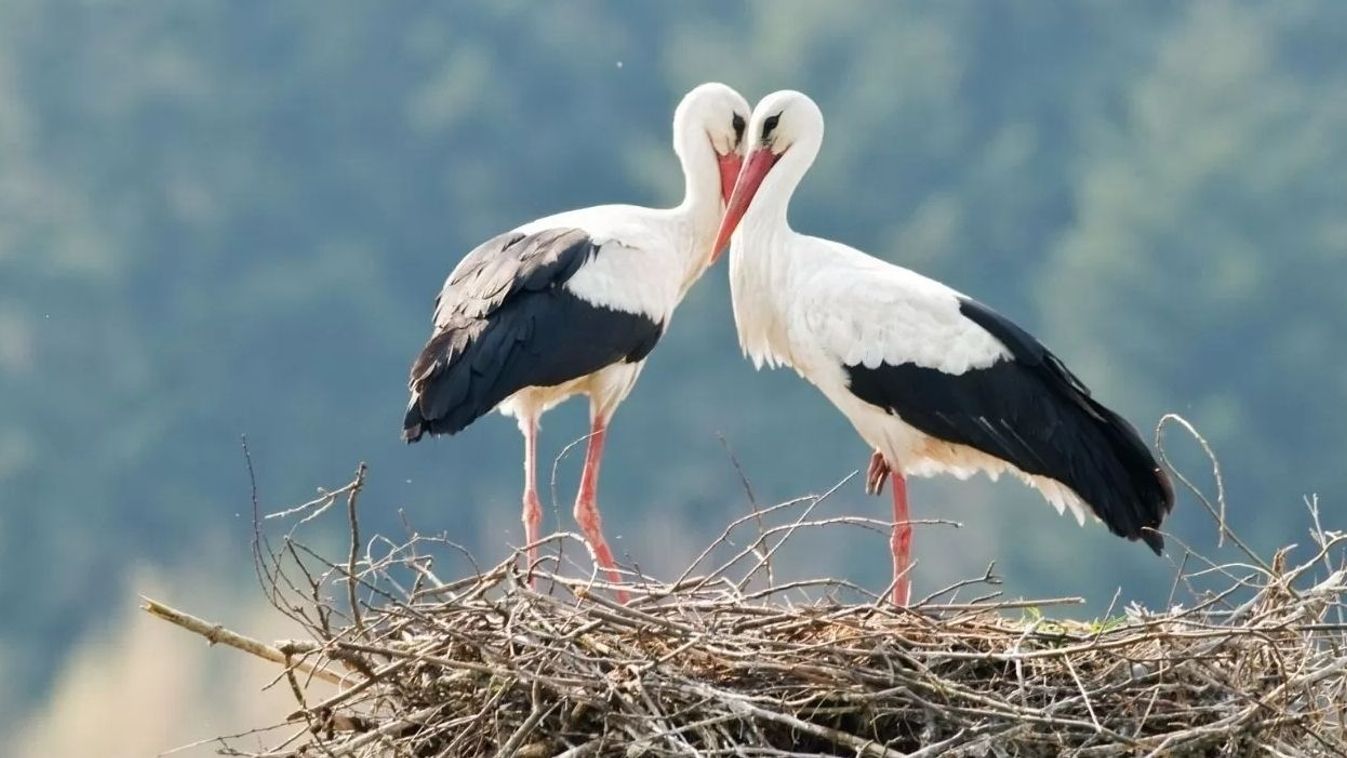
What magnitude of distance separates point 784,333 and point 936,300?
0.45 metres

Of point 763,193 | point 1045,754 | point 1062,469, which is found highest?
point 763,193

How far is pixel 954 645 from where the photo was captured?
461cm

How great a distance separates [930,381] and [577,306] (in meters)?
0.97

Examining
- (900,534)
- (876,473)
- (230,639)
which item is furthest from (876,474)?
(230,639)

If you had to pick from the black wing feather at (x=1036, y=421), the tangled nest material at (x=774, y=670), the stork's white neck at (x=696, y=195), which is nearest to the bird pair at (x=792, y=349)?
the black wing feather at (x=1036, y=421)

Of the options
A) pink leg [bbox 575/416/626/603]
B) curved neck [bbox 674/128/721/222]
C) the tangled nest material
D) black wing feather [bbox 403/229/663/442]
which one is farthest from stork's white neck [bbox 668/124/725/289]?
the tangled nest material

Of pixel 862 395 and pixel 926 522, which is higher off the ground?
pixel 862 395

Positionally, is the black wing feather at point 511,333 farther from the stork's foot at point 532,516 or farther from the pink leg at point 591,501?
the stork's foot at point 532,516

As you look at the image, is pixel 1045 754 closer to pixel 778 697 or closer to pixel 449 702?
pixel 778 697

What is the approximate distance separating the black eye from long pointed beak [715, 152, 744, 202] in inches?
10.3

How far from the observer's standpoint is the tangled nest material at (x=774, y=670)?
4.27m

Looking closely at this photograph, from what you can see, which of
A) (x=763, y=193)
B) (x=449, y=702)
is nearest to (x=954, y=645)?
(x=449, y=702)

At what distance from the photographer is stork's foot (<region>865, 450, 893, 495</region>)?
6.08m

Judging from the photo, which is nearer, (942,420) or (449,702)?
(449,702)
